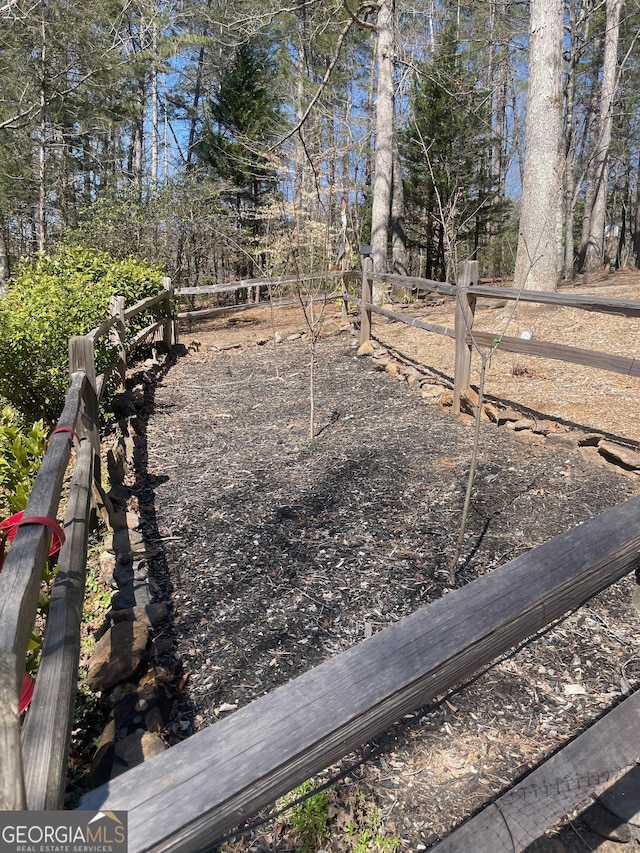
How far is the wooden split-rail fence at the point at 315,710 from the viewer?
0.74 metres

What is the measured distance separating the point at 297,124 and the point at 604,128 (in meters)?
13.6

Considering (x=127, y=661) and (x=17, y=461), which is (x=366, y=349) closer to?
(x=17, y=461)

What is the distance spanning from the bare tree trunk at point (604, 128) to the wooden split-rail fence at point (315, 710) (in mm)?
17593

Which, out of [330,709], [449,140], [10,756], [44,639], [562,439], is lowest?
[562,439]

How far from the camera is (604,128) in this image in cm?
1683

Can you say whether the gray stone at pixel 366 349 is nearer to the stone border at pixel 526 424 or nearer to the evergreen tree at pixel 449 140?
the stone border at pixel 526 424

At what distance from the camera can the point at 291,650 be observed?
2.32 meters

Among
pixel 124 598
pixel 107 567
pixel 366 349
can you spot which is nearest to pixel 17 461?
pixel 107 567

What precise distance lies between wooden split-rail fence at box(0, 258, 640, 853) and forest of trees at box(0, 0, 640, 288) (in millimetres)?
6900

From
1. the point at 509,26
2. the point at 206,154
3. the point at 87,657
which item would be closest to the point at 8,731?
the point at 87,657

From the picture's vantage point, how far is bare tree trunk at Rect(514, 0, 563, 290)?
6.82m

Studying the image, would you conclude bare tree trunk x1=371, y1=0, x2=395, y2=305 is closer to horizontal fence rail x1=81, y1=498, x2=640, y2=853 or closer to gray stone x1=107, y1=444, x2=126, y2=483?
gray stone x1=107, y1=444, x2=126, y2=483

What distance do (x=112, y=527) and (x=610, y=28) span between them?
18.0 metres

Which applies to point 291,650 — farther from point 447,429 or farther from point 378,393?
point 378,393
